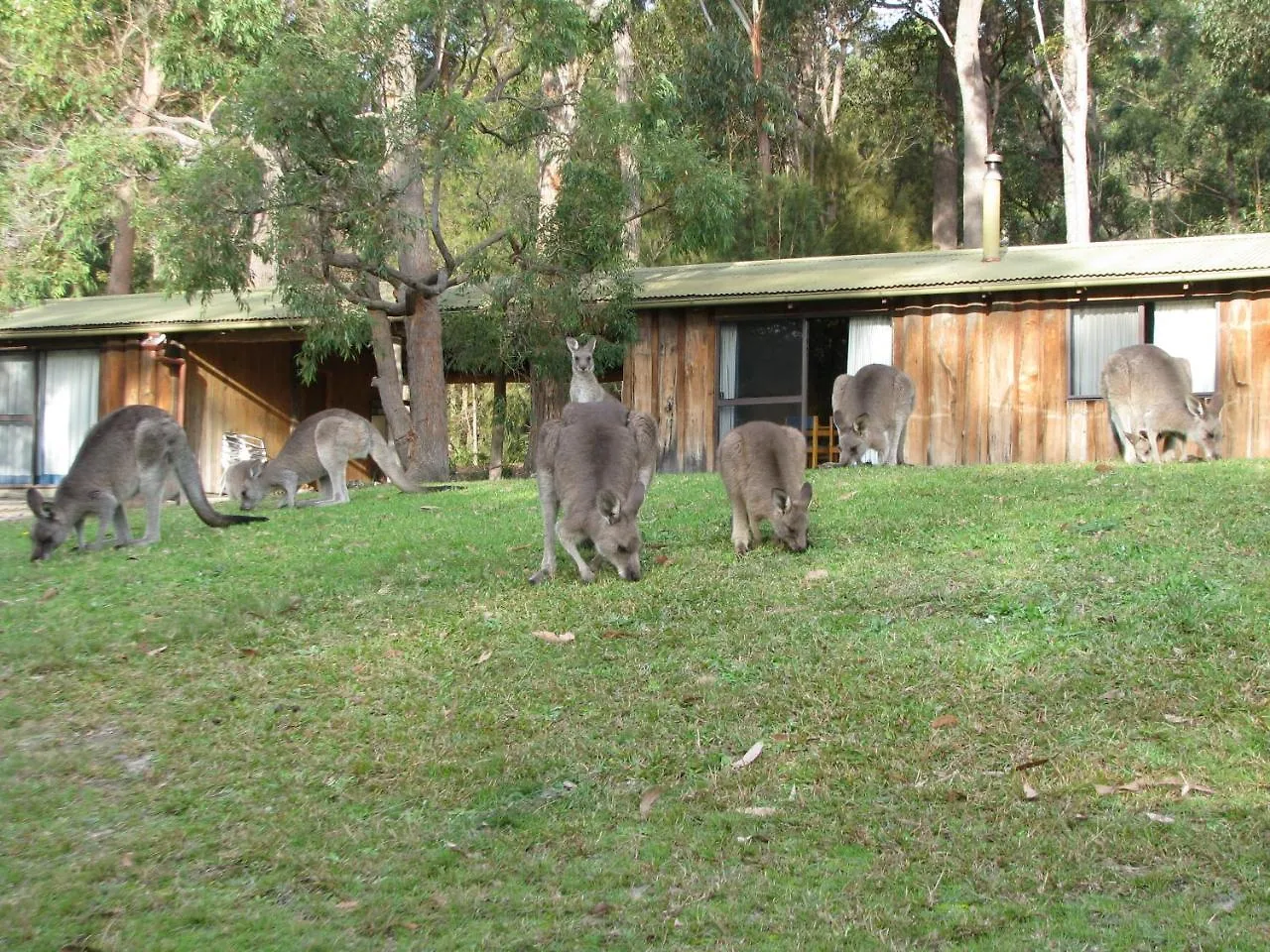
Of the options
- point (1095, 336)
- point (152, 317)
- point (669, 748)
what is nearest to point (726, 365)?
point (1095, 336)

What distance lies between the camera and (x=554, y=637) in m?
8.86

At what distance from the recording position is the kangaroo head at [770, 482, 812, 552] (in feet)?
34.6

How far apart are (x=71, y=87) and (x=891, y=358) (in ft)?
48.6

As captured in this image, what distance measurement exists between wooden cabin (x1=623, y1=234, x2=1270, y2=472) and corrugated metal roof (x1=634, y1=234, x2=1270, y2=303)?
0.11ft

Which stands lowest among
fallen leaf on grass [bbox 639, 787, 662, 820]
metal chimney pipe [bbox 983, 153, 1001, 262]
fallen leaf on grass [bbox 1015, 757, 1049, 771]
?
fallen leaf on grass [bbox 639, 787, 662, 820]

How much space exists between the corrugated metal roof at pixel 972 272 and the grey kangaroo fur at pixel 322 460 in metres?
6.31

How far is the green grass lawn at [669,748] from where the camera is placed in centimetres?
530

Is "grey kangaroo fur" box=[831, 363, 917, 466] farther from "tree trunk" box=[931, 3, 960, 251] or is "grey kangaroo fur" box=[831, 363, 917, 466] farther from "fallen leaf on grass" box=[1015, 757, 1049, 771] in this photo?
"tree trunk" box=[931, 3, 960, 251]

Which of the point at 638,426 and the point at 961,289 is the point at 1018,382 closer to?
the point at 961,289

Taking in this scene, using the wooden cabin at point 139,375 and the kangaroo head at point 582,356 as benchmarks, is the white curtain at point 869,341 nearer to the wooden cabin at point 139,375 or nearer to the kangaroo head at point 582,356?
the kangaroo head at point 582,356

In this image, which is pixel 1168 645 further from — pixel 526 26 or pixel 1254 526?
pixel 526 26

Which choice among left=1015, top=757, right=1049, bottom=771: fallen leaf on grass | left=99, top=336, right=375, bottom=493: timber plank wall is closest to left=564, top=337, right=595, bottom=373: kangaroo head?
left=99, top=336, right=375, bottom=493: timber plank wall

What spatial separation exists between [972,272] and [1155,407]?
517cm

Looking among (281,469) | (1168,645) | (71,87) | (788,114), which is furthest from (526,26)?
(788,114)
